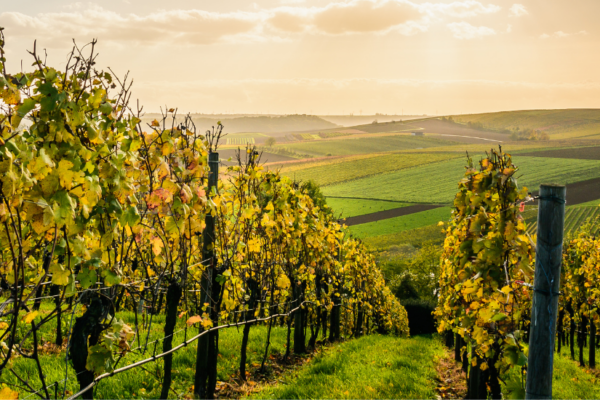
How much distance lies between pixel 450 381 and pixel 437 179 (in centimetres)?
5325

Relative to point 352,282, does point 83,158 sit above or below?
above

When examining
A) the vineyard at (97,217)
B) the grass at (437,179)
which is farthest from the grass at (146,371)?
the grass at (437,179)

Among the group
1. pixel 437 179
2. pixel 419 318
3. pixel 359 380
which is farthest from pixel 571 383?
pixel 437 179

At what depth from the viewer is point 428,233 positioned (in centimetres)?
4381

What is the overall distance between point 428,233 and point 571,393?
36.4 metres

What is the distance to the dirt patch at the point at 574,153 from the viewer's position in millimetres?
60700

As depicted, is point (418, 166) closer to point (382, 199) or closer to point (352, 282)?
point (382, 199)

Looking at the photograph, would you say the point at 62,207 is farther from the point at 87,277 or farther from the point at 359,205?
the point at 359,205

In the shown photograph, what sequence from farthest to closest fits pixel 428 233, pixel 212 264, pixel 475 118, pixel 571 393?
pixel 475 118 → pixel 428 233 → pixel 571 393 → pixel 212 264

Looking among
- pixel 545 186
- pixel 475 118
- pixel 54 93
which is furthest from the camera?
pixel 475 118

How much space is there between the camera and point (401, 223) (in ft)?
152

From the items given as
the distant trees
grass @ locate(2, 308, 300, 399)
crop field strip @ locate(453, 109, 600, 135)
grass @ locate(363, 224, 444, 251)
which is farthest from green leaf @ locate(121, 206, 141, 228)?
crop field strip @ locate(453, 109, 600, 135)

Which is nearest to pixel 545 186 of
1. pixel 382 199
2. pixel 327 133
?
pixel 382 199

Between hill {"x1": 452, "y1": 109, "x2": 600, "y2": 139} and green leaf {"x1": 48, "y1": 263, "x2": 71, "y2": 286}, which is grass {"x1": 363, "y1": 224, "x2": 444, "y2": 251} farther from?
hill {"x1": 452, "y1": 109, "x2": 600, "y2": 139}
